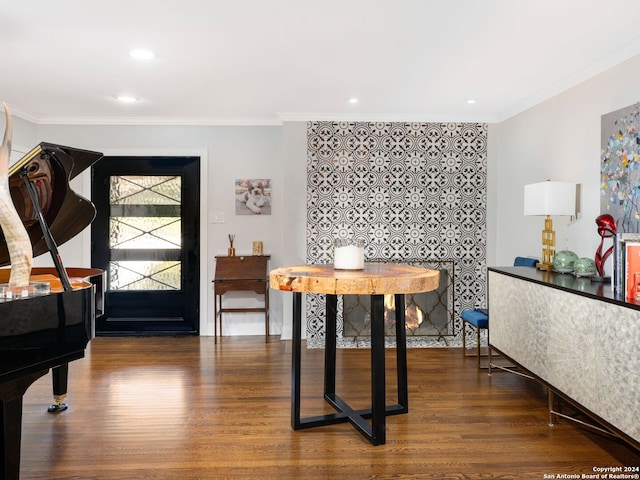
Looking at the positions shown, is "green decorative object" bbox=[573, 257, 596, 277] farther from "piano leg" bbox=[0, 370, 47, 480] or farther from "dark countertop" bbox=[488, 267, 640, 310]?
"piano leg" bbox=[0, 370, 47, 480]

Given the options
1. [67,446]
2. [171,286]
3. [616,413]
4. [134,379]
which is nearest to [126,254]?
[171,286]

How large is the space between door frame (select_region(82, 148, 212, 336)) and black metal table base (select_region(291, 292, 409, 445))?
237 cm

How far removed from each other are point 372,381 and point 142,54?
252cm

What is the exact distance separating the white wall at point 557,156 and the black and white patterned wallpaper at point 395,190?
226 millimetres

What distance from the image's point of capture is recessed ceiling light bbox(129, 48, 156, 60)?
9.59 ft

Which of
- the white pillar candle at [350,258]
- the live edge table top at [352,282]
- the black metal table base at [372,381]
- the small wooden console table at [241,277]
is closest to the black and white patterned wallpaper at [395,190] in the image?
the small wooden console table at [241,277]

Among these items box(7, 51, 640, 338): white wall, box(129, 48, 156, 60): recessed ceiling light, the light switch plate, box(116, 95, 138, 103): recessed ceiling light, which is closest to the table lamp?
box(7, 51, 640, 338): white wall

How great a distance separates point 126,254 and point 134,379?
1.87 metres

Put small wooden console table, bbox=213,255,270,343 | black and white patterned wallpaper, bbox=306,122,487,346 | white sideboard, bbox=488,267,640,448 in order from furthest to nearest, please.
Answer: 1. black and white patterned wallpaper, bbox=306,122,487,346
2. small wooden console table, bbox=213,255,270,343
3. white sideboard, bbox=488,267,640,448

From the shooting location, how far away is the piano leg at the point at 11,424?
65.5 inches

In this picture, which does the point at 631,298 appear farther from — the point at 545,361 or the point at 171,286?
the point at 171,286

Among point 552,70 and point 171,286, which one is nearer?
point 552,70

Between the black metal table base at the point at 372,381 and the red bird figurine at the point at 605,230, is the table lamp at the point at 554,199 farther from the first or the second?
the black metal table base at the point at 372,381

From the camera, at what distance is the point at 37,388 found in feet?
10.8
